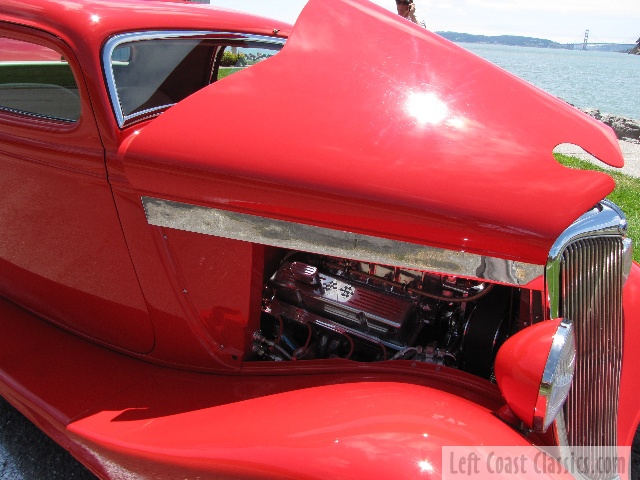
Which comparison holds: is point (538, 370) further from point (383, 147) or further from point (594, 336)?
point (383, 147)

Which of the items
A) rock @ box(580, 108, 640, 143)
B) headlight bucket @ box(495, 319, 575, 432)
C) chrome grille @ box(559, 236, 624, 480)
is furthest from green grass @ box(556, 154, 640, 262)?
rock @ box(580, 108, 640, 143)

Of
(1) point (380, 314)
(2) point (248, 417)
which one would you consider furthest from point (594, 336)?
(2) point (248, 417)

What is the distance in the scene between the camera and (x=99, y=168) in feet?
6.37

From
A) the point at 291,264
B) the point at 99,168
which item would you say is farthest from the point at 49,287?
the point at 291,264

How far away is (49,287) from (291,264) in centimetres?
105

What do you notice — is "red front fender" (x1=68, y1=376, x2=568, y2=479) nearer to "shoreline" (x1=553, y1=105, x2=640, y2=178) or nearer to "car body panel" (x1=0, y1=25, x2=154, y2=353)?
"car body panel" (x1=0, y1=25, x2=154, y2=353)

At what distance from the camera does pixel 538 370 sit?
1.44 meters

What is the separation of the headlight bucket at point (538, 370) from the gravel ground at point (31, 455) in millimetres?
1207

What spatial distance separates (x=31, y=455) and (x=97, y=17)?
174cm

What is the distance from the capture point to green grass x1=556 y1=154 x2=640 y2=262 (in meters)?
4.66

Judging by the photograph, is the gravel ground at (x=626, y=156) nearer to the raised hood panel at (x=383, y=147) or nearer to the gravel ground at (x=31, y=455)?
the raised hood panel at (x=383, y=147)

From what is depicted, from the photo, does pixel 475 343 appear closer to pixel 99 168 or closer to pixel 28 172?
pixel 99 168


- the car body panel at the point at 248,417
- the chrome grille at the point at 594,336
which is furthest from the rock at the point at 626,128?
the car body panel at the point at 248,417

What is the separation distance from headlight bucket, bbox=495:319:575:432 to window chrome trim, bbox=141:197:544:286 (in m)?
0.16
